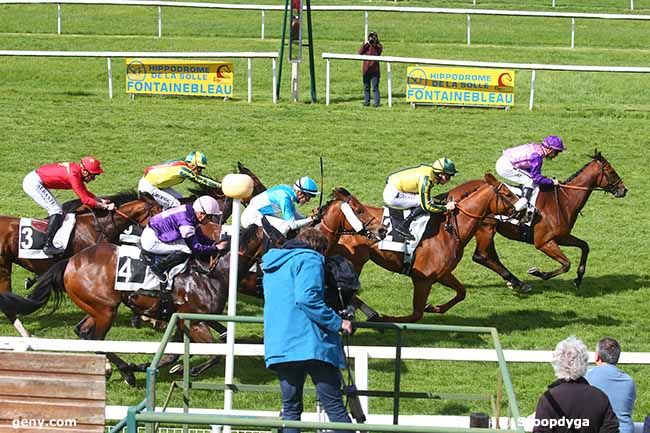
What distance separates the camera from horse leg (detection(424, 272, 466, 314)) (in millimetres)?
11133

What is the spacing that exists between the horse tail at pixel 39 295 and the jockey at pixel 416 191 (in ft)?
10.5

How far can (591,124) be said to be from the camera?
19.5 metres

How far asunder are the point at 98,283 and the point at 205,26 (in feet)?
57.5

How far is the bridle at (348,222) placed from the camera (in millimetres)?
10805

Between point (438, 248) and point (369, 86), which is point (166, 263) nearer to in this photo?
point (438, 248)

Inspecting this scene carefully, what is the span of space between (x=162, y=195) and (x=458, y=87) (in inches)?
371

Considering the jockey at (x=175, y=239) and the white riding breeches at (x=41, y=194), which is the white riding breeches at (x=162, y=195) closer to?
the white riding breeches at (x=41, y=194)

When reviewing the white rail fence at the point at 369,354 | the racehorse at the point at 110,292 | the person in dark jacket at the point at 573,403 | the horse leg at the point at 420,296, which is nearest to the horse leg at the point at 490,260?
the horse leg at the point at 420,296

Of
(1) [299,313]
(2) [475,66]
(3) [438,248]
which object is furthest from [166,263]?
(2) [475,66]

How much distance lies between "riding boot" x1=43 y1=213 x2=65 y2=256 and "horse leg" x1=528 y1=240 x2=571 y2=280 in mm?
5086

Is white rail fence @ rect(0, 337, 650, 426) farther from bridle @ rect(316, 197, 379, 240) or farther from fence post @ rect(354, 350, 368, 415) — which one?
bridle @ rect(316, 197, 379, 240)

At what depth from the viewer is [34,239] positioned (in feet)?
34.8

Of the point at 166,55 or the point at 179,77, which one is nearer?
the point at 166,55

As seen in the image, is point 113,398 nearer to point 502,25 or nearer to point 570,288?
point 570,288
